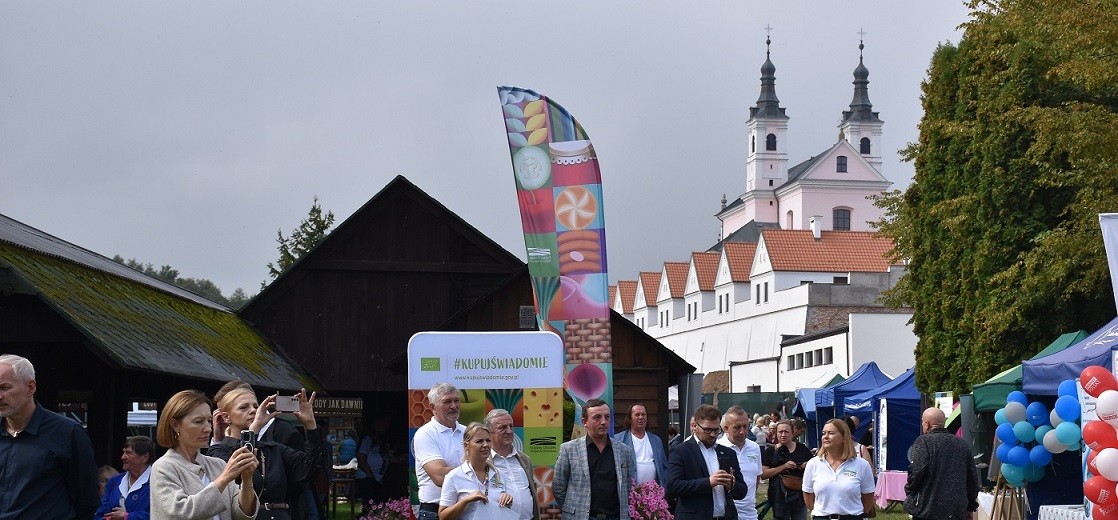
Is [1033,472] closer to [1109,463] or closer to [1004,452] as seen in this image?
[1004,452]

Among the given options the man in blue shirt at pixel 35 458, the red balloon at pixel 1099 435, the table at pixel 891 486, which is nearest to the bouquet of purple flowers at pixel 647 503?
the red balloon at pixel 1099 435

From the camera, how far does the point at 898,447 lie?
100.0 feet

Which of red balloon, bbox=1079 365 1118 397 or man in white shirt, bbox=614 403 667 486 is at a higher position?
red balloon, bbox=1079 365 1118 397

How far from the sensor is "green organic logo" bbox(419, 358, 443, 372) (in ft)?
39.9

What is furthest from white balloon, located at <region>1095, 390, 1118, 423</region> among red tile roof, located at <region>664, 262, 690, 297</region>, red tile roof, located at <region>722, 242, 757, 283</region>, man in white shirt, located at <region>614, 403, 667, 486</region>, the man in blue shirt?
red tile roof, located at <region>664, 262, 690, 297</region>

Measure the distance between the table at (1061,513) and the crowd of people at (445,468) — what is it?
8.91ft

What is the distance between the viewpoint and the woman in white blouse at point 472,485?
29.9ft

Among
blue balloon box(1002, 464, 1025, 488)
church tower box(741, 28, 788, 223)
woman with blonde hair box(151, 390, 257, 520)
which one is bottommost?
blue balloon box(1002, 464, 1025, 488)

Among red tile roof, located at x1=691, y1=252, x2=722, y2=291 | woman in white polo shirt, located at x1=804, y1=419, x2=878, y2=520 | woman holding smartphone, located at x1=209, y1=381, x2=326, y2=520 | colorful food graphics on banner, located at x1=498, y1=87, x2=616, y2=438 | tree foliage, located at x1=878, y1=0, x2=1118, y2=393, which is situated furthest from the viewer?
red tile roof, located at x1=691, y1=252, x2=722, y2=291

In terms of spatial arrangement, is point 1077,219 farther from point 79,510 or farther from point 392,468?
point 79,510

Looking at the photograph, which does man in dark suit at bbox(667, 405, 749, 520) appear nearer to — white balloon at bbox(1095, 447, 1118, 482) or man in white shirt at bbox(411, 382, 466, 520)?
man in white shirt at bbox(411, 382, 466, 520)

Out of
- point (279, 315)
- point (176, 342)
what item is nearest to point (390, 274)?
point (279, 315)

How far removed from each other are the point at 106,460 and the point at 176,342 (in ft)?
7.32

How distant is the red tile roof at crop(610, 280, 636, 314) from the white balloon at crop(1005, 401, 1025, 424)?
99.8m
